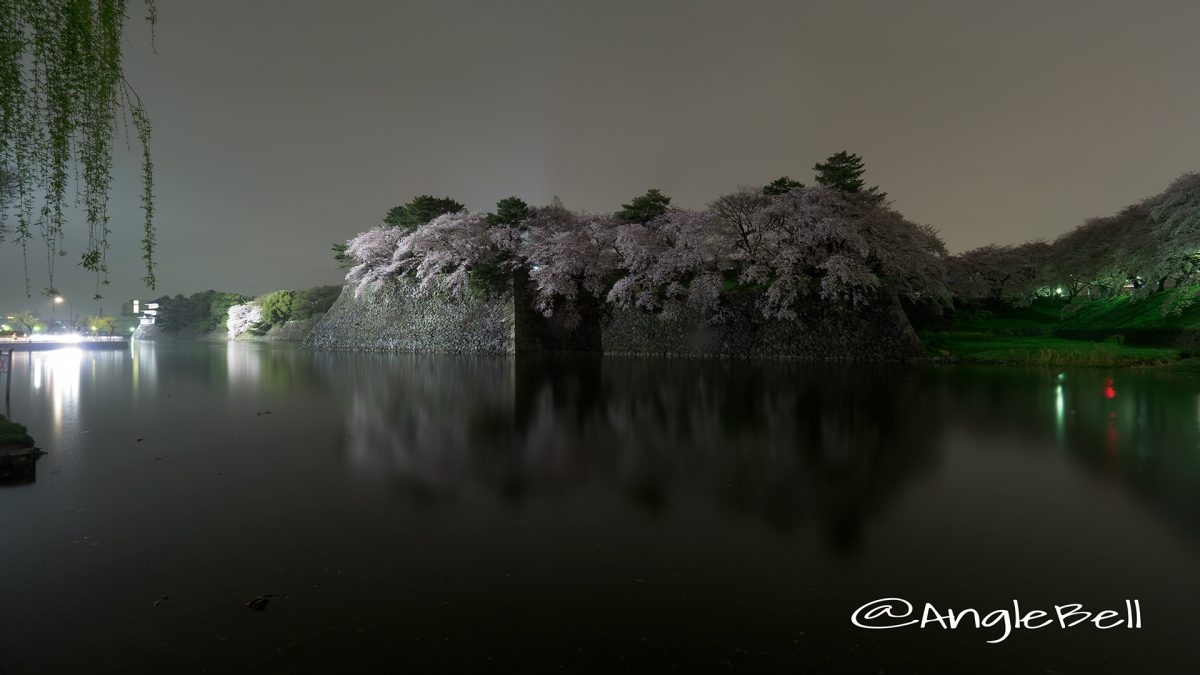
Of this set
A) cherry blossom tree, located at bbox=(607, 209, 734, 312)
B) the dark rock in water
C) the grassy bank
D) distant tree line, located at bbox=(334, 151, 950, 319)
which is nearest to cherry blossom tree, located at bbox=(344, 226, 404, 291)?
distant tree line, located at bbox=(334, 151, 950, 319)

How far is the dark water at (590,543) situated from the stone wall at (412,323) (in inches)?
930

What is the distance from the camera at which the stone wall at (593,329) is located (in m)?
26.0

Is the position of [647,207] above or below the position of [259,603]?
above

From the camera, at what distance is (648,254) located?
29.2 m

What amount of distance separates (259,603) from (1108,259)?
1619 inches

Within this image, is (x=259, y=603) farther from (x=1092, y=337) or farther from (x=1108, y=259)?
(x=1108, y=259)

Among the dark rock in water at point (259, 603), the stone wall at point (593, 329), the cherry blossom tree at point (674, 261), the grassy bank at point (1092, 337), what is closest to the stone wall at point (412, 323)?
the stone wall at point (593, 329)

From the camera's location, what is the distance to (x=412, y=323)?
37.0 metres

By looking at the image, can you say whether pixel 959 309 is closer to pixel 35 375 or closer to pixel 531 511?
pixel 531 511

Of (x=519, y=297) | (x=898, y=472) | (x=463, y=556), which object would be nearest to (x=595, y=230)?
(x=519, y=297)

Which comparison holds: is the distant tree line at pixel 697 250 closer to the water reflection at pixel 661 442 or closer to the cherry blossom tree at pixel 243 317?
the water reflection at pixel 661 442

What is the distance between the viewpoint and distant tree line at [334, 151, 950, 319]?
25641mm

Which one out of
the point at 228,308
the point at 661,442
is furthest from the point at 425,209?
the point at 228,308

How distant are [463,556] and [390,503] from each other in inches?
63.6
